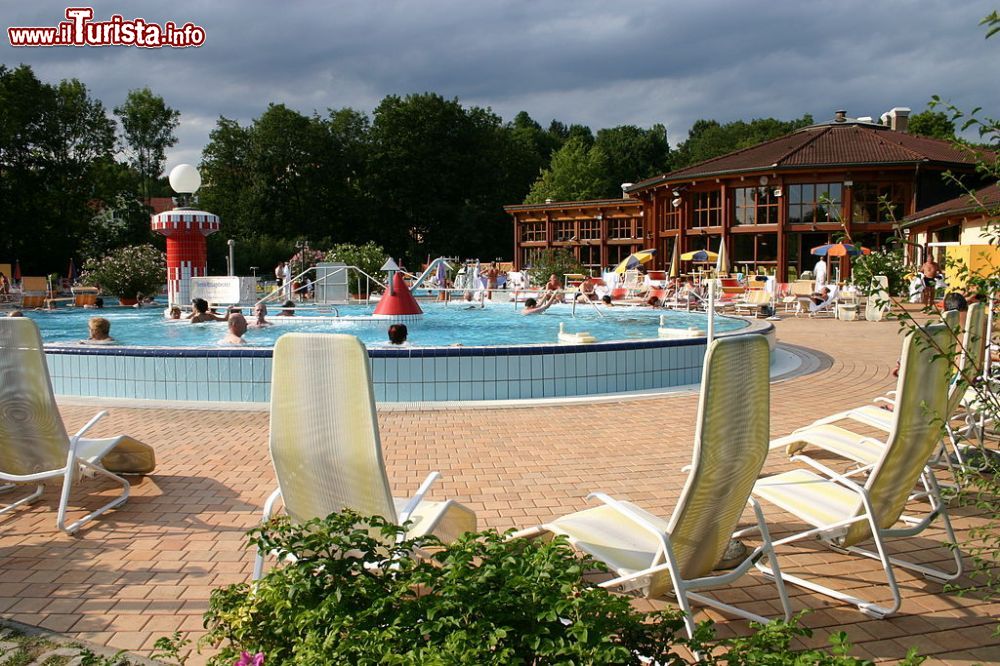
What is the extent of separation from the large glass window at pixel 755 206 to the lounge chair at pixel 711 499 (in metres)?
31.5

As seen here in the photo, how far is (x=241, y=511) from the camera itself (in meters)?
4.77

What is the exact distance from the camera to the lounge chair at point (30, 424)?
14.3 feet

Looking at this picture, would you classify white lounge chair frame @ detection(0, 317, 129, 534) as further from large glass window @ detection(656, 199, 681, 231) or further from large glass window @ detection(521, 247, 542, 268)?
large glass window @ detection(521, 247, 542, 268)

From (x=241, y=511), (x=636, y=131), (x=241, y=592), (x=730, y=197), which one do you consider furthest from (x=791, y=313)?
(x=636, y=131)

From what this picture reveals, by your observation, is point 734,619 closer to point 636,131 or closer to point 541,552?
point 541,552

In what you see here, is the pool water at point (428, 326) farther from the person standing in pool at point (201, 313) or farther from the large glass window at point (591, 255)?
the large glass window at point (591, 255)

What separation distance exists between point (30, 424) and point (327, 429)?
2.42 meters

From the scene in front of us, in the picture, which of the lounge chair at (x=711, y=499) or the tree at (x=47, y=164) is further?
the tree at (x=47, y=164)

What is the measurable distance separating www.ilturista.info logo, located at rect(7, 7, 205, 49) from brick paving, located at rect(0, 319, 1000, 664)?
1919 cm

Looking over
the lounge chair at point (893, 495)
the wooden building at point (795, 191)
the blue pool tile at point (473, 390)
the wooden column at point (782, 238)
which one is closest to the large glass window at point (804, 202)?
the wooden building at point (795, 191)

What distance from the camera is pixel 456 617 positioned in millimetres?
2062

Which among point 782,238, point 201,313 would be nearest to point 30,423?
point 201,313

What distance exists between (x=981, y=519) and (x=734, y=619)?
2213 millimetres

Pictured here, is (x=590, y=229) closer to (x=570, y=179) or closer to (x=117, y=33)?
(x=570, y=179)
